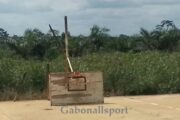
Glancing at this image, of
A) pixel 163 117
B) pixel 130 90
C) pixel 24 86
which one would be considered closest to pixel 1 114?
pixel 163 117

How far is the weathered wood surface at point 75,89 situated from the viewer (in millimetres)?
18312

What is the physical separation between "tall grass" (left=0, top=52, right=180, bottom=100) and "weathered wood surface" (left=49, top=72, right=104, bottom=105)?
3727 mm

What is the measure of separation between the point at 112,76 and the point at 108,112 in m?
7.57

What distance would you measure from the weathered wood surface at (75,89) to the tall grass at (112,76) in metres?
3.73

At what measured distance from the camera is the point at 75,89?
728 inches

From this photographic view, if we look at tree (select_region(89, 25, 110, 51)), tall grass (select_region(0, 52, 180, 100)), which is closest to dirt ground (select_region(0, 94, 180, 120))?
tall grass (select_region(0, 52, 180, 100))

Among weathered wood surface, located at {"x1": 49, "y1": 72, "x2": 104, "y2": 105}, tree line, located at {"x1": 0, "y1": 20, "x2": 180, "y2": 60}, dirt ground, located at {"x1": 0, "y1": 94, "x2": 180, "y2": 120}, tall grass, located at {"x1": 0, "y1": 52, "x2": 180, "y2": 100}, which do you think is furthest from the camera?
tree line, located at {"x1": 0, "y1": 20, "x2": 180, "y2": 60}

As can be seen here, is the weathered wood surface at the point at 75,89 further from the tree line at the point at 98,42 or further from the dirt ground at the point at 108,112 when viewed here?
the tree line at the point at 98,42

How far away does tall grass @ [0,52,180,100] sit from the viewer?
22.3 metres

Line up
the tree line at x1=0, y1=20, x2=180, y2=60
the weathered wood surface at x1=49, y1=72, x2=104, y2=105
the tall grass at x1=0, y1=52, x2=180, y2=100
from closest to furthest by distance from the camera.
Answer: the weathered wood surface at x1=49, y1=72, x2=104, y2=105 < the tall grass at x1=0, y1=52, x2=180, y2=100 < the tree line at x1=0, y1=20, x2=180, y2=60

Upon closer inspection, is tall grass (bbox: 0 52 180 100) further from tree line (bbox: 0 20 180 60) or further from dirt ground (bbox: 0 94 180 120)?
tree line (bbox: 0 20 180 60)

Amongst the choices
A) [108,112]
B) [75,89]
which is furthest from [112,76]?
[108,112]

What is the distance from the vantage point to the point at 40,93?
22.2 meters

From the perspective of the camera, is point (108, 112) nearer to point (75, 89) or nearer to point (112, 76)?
point (75, 89)
